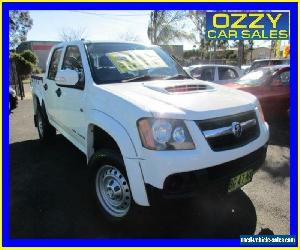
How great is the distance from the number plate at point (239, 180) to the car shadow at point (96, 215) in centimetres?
22

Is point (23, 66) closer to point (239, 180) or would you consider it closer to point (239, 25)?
point (239, 25)

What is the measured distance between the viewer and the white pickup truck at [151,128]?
8.92 ft

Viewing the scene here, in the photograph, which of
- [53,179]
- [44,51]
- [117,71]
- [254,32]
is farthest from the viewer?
[44,51]

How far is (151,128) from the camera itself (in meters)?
2.72

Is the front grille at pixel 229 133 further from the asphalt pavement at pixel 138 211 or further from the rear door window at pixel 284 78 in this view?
the rear door window at pixel 284 78

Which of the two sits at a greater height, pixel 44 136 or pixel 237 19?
pixel 237 19

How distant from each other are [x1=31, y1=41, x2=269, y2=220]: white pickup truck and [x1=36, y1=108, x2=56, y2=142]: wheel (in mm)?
1912

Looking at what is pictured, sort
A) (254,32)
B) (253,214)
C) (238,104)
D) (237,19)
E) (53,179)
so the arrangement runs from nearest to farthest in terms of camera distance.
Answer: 1. (238,104)
2. (253,214)
3. (53,179)
4. (237,19)
5. (254,32)

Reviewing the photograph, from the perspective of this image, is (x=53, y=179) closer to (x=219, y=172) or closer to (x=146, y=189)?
(x=146, y=189)

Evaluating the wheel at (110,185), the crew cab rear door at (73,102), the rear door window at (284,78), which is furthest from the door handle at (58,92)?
the rear door window at (284,78)

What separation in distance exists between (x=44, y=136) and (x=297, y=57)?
15.5 feet

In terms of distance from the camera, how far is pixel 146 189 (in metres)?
2.74

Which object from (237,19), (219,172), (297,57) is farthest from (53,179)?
(237,19)

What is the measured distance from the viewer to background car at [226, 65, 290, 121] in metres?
7.47
